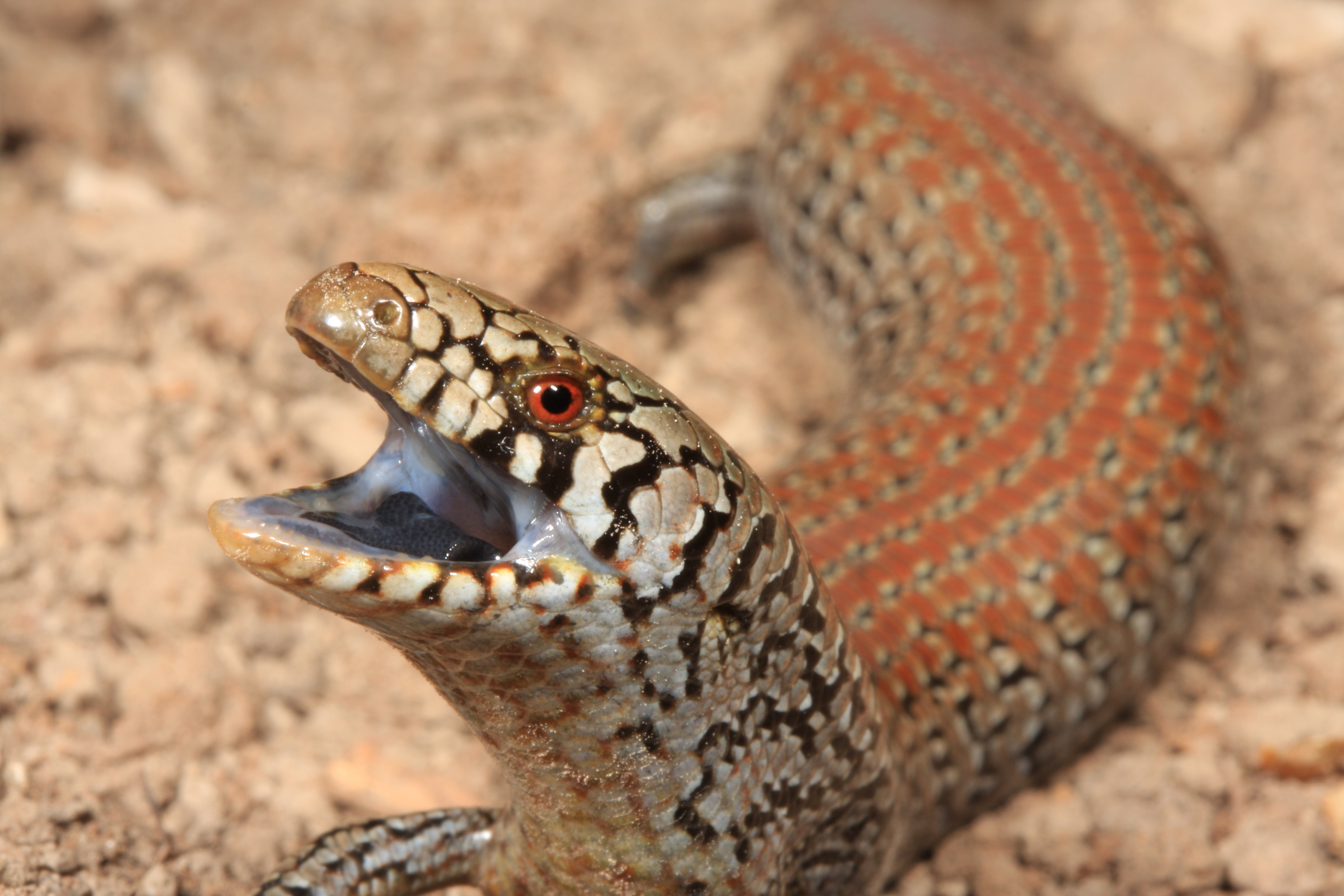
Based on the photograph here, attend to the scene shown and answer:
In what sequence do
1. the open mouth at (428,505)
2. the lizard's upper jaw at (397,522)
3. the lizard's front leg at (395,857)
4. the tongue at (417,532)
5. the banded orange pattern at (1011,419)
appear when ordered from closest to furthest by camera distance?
the lizard's upper jaw at (397,522)
the open mouth at (428,505)
the tongue at (417,532)
the lizard's front leg at (395,857)
the banded orange pattern at (1011,419)

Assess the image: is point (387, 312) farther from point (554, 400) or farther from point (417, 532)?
point (417, 532)

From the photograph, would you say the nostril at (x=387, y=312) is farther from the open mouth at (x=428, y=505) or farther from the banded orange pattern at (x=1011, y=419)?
the banded orange pattern at (x=1011, y=419)

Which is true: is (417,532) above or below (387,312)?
below

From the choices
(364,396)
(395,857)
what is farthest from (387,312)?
(364,396)

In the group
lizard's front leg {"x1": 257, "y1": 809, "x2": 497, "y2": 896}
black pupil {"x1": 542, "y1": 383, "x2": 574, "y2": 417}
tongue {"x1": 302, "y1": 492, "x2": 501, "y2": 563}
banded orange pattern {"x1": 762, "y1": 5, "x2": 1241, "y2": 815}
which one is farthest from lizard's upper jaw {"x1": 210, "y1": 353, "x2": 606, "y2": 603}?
banded orange pattern {"x1": 762, "y1": 5, "x2": 1241, "y2": 815}

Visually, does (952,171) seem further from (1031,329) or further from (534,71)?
(534,71)

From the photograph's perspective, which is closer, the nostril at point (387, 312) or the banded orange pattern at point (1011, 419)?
the nostril at point (387, 312)

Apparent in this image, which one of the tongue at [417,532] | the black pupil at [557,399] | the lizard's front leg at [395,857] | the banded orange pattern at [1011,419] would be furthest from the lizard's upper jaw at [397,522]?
the banded orange pattern at [1011,419]
